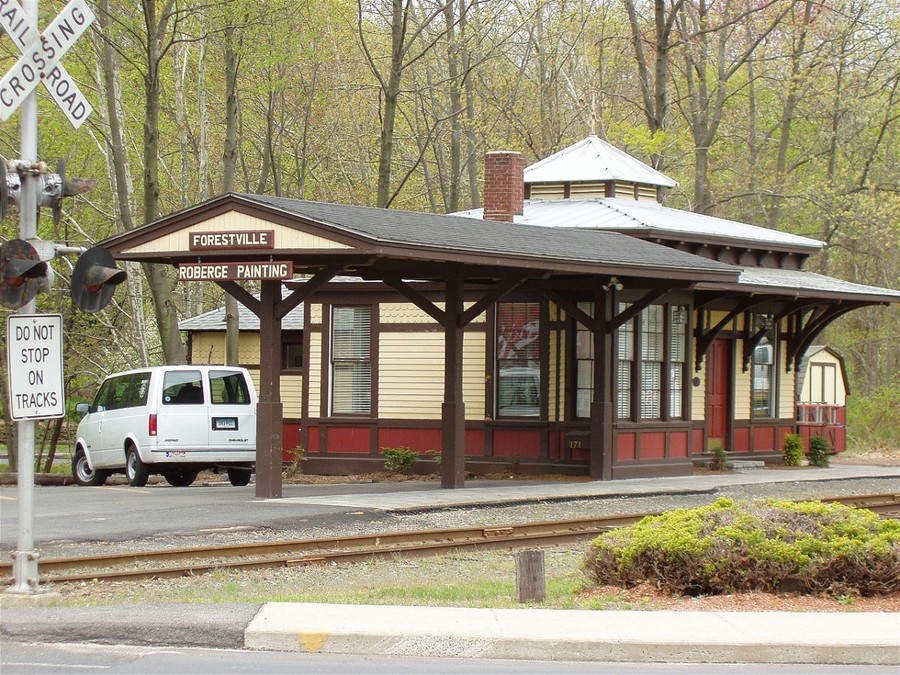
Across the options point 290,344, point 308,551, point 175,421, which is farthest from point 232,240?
point 290,344

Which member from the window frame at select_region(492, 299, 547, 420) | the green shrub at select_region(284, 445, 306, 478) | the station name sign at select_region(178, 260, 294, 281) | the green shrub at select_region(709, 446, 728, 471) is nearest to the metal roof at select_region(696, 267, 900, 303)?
the window frame at select_region(492, 299, 547, 420)

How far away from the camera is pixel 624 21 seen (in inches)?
1720

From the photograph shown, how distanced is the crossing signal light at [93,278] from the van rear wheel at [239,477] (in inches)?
472

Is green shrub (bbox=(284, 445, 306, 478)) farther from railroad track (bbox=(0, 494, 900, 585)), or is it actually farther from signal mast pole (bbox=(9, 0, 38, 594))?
signal mast pole (bbox=(9, 0, 38, 594))

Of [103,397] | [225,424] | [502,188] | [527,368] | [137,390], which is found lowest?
[225,424]

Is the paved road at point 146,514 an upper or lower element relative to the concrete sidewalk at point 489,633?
upper

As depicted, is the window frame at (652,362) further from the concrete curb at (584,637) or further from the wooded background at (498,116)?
the concrete curb at (584,637)

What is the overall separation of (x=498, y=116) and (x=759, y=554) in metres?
32.7

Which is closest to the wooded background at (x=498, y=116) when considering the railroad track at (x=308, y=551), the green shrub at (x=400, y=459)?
the green shrub at (x=400, y=459)

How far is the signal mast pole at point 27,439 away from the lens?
10234mm

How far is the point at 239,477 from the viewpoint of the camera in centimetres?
2222

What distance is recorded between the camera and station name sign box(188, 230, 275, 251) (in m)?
16.8

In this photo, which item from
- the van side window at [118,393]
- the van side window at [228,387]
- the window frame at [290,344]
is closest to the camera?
the van side window at [228,387]

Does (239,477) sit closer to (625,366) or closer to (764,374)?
(625,366)
